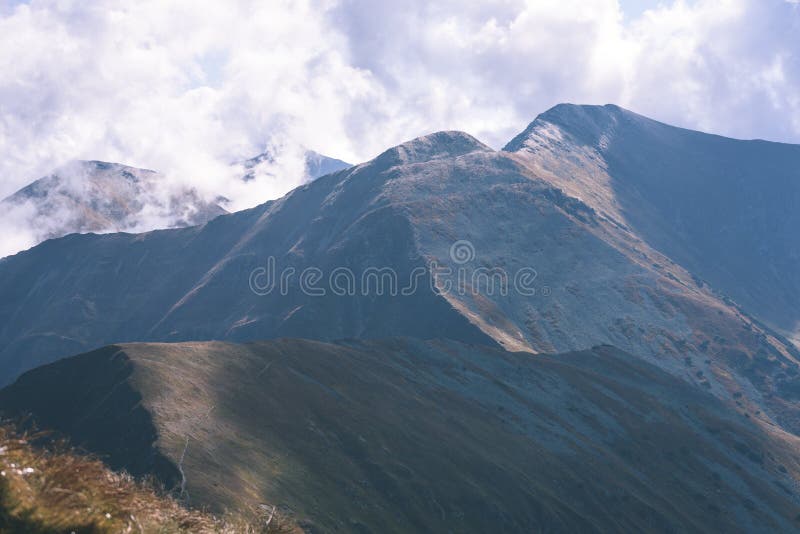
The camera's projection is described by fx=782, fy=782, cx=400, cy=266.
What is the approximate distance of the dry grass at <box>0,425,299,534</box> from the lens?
11602 mm

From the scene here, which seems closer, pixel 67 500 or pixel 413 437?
pixel 67 500

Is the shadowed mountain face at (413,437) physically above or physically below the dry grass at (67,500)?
below

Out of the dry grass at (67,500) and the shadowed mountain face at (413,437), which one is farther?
the shadowed mountain face at (413,437)

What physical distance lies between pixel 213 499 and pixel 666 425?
118 meters

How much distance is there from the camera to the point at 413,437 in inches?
3819

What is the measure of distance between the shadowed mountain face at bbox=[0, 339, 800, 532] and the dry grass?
44.0 meters

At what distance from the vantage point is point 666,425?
152 metres

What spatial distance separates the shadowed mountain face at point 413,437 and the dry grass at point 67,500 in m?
44.0

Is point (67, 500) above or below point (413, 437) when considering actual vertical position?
above

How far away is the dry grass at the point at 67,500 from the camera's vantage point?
1160 cm

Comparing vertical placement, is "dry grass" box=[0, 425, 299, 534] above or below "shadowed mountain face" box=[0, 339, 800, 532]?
above

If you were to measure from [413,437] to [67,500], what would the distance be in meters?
87.1

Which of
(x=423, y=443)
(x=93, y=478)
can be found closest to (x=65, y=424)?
(x=423, y=443)

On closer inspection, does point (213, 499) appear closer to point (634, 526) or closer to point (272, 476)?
point (272, 476)
